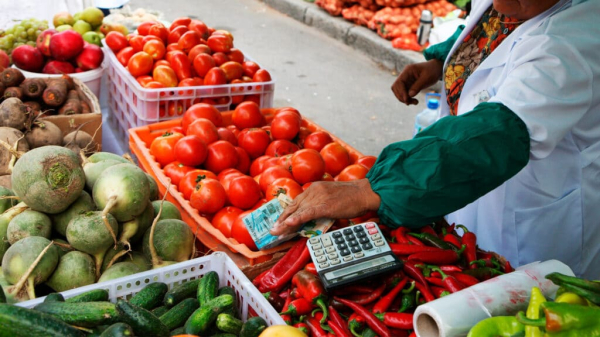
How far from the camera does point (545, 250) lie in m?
2.17

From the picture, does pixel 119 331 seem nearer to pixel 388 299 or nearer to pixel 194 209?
pixel 388 299

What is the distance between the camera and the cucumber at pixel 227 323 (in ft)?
4.85

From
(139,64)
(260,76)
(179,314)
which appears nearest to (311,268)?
(179,314)

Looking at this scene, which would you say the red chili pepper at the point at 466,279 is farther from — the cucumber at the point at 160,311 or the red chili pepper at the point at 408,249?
the cucumber at the point at 160,311

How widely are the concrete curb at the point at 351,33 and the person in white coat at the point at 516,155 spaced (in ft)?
15.6

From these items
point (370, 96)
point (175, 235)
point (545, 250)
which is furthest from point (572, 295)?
point (370, 96)

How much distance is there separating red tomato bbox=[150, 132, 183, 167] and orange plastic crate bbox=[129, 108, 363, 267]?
0.03m

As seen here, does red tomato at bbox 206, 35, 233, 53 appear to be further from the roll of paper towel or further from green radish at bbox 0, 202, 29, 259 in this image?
the roll of paper towel

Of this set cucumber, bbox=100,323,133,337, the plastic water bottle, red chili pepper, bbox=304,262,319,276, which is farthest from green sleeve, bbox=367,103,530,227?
the plastic water bottle

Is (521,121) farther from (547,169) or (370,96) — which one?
(370,96)

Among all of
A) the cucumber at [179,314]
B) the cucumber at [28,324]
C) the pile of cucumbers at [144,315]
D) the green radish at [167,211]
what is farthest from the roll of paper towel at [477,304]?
the green radish at [167,211]

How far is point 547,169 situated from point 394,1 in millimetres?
6026

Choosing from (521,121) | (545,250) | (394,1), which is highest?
(521,121)

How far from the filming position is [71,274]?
172 centimetres
